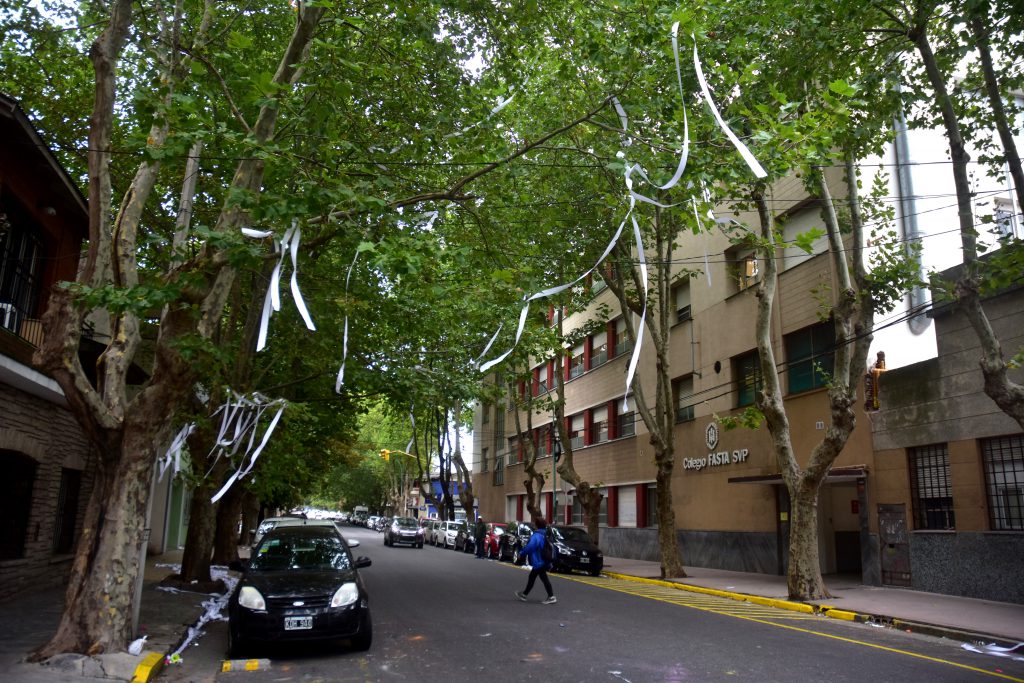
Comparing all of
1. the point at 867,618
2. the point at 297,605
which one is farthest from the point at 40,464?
the point at 867,618

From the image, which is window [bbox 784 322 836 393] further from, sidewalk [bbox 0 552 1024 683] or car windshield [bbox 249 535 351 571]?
car windshield [bbox 249 535 351 571]

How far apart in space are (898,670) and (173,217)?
13.7m

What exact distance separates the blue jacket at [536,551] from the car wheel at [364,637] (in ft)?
16.1

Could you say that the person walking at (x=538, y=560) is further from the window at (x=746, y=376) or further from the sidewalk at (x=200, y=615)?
the window at (x=746, y=376)

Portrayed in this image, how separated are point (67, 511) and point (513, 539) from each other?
1584 centimetres

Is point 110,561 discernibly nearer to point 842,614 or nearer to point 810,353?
point 842,614

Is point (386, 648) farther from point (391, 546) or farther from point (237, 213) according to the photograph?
point (391, 546)

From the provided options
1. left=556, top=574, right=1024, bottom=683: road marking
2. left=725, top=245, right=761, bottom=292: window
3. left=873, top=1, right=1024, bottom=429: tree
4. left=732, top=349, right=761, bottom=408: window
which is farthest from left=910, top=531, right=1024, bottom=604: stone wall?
left=725, top=245, right=761, bottom=292: window

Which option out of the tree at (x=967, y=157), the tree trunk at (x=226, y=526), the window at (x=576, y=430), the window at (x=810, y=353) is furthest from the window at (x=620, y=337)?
the tree at (x=967, y=157)

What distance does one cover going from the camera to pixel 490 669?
7.89 metres

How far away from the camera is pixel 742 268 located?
23016 mm

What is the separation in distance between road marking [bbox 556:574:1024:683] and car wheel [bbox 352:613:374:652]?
630 cm

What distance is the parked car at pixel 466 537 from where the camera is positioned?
112ft

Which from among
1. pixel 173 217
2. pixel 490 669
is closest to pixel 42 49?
pixel 173 217
